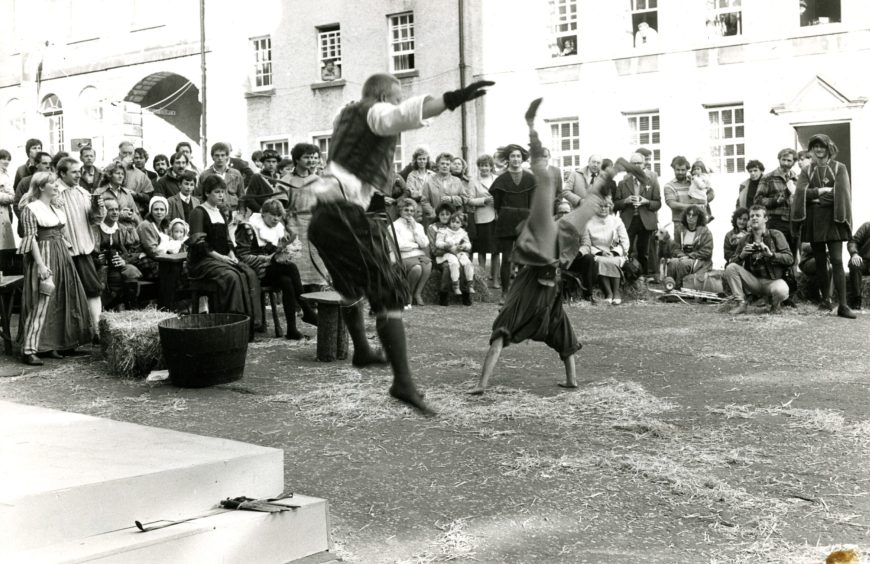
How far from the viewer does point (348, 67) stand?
23.5m

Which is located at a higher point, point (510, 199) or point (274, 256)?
point (510, 199)

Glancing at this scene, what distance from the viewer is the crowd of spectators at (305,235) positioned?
941 centimetres

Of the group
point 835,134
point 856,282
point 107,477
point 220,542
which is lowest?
point 220,542

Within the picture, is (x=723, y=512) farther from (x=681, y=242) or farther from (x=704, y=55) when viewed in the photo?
(x=704, y=55)

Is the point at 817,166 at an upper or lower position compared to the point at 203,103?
lower

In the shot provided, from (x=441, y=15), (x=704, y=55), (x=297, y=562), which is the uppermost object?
(x=441, y=15)

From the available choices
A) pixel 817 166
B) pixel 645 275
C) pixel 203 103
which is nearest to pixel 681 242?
pixel 645 275

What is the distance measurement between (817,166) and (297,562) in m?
8.55

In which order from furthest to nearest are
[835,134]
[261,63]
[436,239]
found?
[261,63]
[835,134]
[436,239]

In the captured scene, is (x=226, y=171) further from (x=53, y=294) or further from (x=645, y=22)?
(x=645, y=22)

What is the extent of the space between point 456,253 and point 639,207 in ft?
9.12

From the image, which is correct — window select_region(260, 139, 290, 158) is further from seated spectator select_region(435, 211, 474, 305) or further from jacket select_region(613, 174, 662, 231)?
seated spectator select_region(435, 211, 474, 305)

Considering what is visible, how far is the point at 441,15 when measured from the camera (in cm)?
2219

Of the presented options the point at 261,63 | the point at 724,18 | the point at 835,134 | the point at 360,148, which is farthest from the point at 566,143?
the point at 360,148
